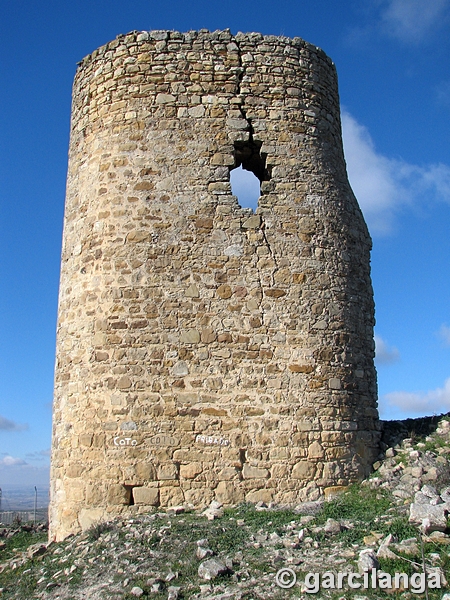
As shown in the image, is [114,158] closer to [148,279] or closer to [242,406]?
[148,279]

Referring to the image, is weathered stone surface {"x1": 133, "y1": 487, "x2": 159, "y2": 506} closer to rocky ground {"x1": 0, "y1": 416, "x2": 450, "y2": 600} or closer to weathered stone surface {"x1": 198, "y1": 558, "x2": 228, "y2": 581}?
rocky ground {"x1": 0, "y1": 416, "x2": 450, "y2": 600}

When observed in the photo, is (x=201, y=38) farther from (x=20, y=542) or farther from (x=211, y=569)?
(x=20, y=542)

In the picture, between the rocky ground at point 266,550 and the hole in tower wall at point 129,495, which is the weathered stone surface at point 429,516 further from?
the hole in tower wall at point 129,495

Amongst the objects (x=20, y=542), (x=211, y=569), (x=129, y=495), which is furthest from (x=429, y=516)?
(x=20, y=542)

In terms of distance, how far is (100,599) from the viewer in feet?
15.4

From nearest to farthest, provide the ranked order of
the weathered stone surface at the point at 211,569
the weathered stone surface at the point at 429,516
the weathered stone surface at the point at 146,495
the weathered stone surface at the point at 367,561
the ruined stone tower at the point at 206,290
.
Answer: the weathered stone surface at the point at 367,561
the weathered stone surface at the point at 211,569
the weathered stone surface at the point at 429,516
the weathered stone surface at the point at 146,495
the ruined stone tower at the point at 206,290

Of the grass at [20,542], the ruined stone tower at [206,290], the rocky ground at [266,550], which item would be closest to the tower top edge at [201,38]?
the ruined stone tower at [206,290]

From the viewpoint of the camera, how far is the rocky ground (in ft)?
14.9

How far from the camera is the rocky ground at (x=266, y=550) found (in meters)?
4.53

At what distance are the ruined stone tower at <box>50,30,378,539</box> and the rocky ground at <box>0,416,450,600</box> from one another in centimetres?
44

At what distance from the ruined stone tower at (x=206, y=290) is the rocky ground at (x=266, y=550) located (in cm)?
44

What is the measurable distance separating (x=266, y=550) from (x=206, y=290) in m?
2.97

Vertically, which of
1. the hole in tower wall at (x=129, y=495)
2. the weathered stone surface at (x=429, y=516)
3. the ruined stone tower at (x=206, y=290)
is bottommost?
the weathered stone surface at (x=429, y=516)

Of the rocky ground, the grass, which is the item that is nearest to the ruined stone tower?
the rocky ground
